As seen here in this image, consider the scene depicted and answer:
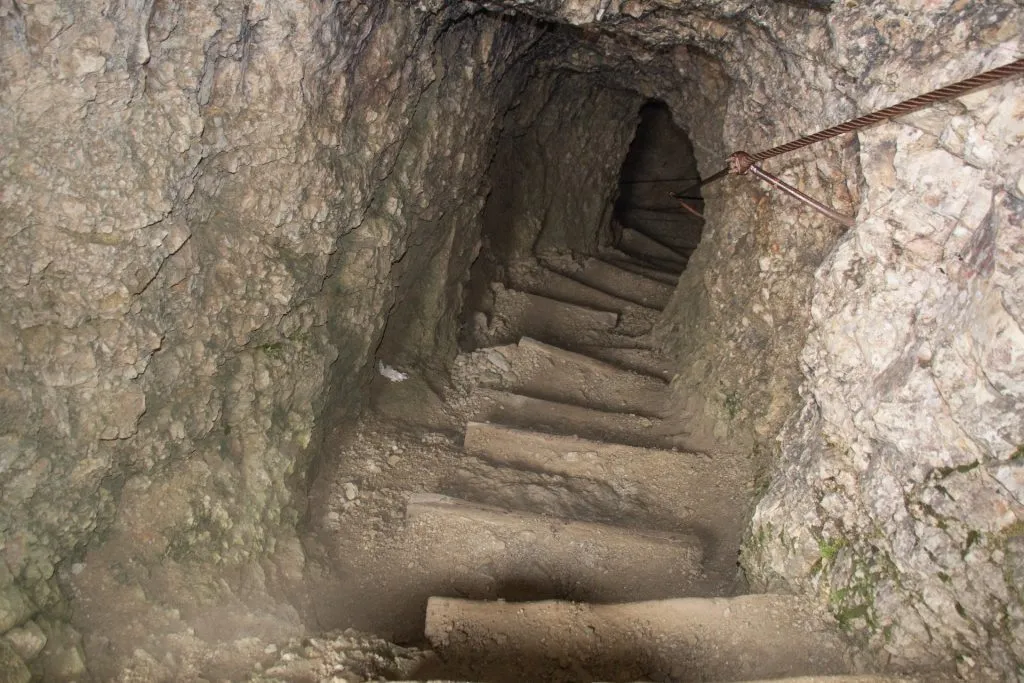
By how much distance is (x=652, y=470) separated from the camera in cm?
465

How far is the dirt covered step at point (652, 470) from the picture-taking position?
4320mm

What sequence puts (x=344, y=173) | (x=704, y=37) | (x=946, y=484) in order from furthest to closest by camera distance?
(x=704, y=37), (x=344, y=173), (x=946, y=484)

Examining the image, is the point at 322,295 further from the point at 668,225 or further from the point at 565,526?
the point at 668,225

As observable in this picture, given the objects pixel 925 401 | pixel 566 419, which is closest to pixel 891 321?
pixel 925 401

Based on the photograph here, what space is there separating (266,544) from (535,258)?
4364mm

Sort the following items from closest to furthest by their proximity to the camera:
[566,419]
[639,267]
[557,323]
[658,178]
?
1. [566,419]
2. [557,323]
3. [639,267]
4. [658,178]

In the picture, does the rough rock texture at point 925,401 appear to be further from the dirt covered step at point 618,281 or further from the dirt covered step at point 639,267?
the dirt covered step at point 639,267

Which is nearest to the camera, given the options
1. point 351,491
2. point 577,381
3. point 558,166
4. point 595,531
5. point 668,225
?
point 595,531

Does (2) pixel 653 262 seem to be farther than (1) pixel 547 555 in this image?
Yes

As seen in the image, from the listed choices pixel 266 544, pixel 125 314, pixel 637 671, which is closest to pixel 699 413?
pixel 637 671

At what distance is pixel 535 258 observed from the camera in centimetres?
727

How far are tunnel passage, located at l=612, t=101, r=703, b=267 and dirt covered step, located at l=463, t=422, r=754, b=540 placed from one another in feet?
17.9

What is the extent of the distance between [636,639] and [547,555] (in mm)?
917

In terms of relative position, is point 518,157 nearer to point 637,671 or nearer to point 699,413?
point 699,413
